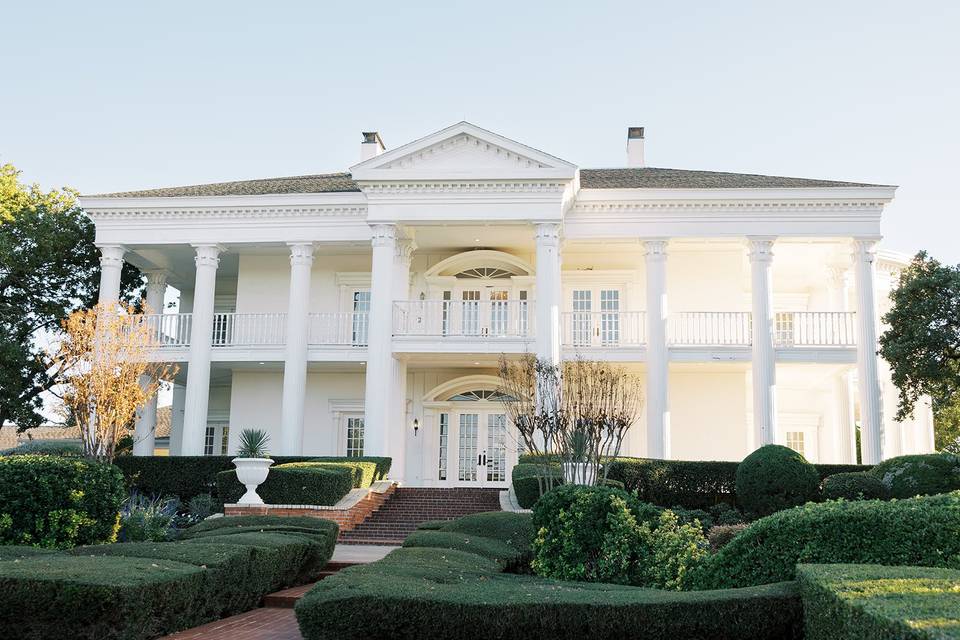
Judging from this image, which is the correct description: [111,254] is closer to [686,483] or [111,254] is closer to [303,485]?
[303,485]

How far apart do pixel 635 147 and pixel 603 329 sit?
7983mm

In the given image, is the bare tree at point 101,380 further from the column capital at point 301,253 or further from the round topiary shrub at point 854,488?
the round topiary shrub at point 854,488

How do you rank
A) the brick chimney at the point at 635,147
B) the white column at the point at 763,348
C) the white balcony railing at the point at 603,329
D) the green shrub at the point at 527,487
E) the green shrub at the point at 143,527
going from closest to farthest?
the green shrub at the point at 143,527 < the green shrub at the point at 527,487 < the white column at the point at 763,348 < the white balcony railing at the point at 603,329 < the brick chimney at the point at 635,147

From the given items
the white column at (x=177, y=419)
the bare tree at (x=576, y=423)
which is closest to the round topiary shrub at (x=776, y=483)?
the bare tree at (x=576, y=423)

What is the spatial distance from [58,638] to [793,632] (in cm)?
592

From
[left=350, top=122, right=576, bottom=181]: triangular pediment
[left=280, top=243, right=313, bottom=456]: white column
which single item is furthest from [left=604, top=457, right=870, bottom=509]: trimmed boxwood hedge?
[left=280, top=243, right=313, bottom=456]: white column

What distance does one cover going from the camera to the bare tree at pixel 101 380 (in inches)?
767

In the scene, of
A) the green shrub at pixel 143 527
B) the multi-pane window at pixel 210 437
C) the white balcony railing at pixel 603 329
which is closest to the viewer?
the green shrub at pixel 143 527

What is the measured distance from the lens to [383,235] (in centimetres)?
2391

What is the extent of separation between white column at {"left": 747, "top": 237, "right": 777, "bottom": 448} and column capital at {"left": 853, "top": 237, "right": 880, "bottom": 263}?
220 cm

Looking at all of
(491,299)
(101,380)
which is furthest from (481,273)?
(101,380)

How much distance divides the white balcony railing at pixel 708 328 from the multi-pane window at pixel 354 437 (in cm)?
961

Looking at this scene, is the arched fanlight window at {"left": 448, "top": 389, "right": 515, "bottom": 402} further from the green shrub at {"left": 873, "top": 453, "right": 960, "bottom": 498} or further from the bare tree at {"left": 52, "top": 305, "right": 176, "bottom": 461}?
the green shrub at {"left": 873, "top": 453, "right": 960, "bottom": 498}

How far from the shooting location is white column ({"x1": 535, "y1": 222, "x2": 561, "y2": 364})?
22922mm
